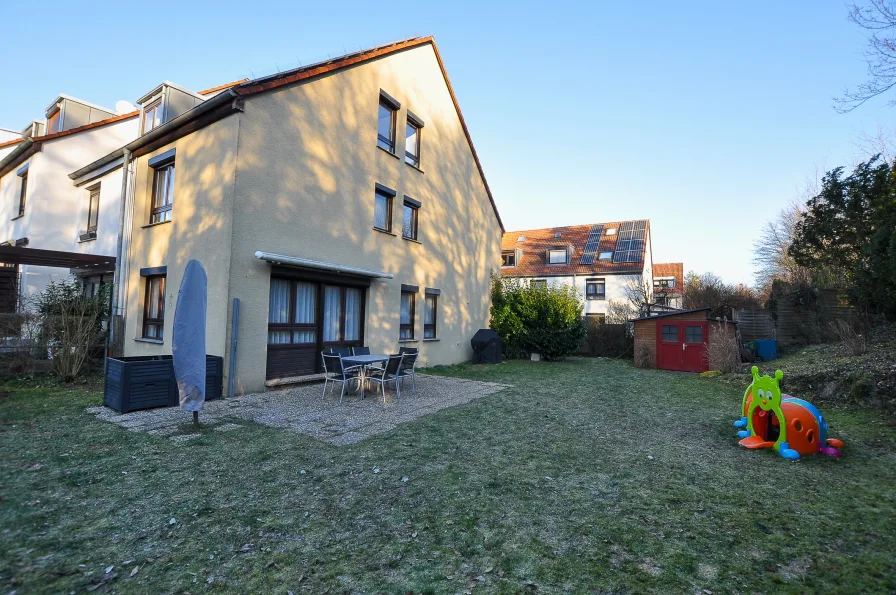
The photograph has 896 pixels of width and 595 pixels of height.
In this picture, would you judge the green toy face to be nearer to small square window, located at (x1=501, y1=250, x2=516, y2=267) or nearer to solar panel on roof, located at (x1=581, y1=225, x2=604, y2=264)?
solar panel on roof, located at (x1=581, y1=225, x2=604, y2=264)

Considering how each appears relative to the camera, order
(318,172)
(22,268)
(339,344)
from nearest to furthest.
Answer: (318,172) → (339,344) → (22,268)

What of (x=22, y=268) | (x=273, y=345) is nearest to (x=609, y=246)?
(x=273, y=345)

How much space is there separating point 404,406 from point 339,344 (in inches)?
143

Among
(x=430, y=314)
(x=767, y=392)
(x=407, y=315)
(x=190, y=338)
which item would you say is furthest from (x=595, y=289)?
(x=190, y=338)

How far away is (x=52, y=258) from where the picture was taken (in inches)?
411

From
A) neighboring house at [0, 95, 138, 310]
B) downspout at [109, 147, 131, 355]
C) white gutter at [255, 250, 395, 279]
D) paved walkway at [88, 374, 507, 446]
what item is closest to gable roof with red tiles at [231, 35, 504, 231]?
white gutter at [255, 250, 395, 279]

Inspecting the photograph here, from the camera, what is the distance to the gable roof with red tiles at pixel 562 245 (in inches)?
1096

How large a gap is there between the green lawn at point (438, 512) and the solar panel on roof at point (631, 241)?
22.9m

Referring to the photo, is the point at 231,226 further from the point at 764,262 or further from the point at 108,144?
the point at 764,262

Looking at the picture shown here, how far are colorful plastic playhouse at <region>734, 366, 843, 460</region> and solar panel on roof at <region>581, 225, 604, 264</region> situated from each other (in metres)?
24.2

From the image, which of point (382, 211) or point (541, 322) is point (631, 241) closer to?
point (541, 322)

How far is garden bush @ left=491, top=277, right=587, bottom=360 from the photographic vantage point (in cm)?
1688

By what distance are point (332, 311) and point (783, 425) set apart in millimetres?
8769

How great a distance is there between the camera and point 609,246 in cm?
2942
